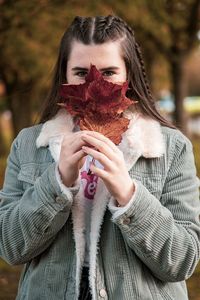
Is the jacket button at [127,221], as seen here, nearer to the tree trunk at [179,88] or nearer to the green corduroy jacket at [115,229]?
the green corduroy jacket at [115,229]

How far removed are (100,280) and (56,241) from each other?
0.77 feet

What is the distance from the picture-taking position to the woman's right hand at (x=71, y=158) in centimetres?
196

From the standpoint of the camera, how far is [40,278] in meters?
2.17

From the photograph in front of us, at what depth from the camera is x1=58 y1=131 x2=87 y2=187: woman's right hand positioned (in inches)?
77.3

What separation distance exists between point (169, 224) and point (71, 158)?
1.45 feet

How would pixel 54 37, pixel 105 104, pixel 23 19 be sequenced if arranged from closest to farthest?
pixel 105 104 → pixel 23 19 → pixel 54 37

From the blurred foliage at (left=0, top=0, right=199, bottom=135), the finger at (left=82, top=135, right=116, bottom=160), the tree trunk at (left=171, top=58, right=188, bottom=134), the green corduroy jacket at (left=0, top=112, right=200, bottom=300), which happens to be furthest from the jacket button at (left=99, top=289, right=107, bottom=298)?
the tree trunk at (left=171, top=58, right=188, bottom=134)

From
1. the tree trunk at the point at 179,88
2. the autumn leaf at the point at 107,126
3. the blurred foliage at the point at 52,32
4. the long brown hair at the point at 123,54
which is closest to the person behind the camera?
the autumn leaf at the point at 107,126

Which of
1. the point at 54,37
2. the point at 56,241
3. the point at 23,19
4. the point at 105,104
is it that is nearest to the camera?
the point at 105,104

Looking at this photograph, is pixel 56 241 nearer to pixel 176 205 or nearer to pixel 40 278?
pixel 40 278

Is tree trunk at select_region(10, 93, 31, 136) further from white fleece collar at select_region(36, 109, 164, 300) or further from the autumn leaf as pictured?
the autumn leaf

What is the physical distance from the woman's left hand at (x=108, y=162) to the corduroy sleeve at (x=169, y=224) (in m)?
0.08

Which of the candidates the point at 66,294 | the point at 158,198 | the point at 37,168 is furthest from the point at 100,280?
the point at 37,168

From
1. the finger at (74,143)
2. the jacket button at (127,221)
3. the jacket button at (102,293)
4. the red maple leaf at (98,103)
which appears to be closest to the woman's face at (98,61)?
the red maple leaf at (98,103)
